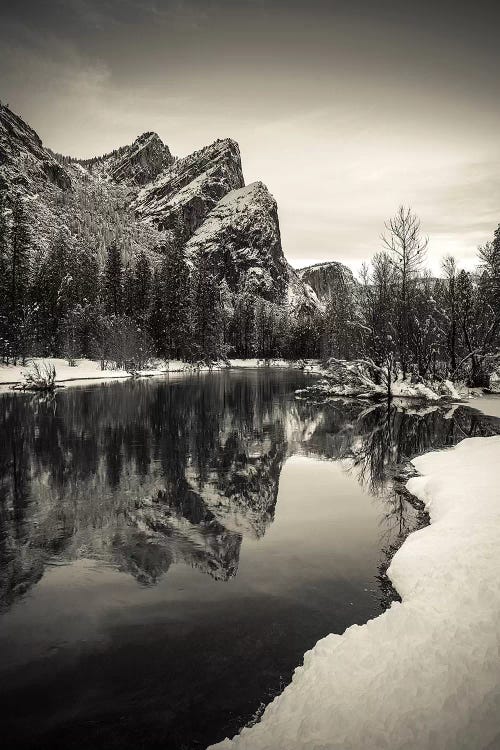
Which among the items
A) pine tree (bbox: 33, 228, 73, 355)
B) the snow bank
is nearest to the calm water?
the snow bank

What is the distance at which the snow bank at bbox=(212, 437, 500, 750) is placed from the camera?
2.98m

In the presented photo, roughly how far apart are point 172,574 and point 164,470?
5.69m

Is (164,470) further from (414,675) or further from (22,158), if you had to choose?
(22,158)

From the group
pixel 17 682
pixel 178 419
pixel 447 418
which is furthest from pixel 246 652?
pixel 447 418

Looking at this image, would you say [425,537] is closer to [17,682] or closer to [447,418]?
[17,682]

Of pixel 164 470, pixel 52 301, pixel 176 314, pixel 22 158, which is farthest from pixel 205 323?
pixel 22 158

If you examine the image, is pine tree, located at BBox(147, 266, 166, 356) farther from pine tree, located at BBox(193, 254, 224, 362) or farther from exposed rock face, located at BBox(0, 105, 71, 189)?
exposed rock face, located at BBox(0, 105, 71, 189)

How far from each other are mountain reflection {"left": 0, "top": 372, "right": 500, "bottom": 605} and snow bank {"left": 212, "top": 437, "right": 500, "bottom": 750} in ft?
8.40

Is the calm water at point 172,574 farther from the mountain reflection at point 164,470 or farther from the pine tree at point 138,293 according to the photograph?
the pine tree at point 138,293

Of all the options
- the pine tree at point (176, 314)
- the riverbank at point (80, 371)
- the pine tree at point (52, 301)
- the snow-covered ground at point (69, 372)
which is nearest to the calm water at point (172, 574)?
the riverbank at point (80, 371)

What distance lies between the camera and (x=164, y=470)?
39.2 ft

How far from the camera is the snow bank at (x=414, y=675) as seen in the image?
2.98 m

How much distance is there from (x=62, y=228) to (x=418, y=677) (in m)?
160

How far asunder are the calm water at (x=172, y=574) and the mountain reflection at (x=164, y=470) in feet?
0.19
